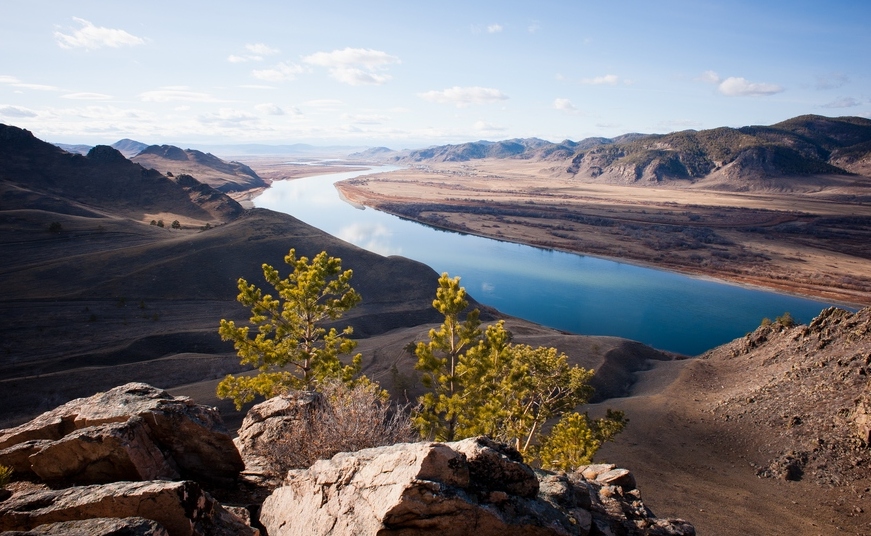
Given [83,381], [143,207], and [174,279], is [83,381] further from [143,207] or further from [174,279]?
[143,207]

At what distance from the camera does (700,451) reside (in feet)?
75.9

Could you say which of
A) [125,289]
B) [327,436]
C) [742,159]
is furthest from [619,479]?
[742,159]

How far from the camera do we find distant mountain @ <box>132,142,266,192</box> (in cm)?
14773

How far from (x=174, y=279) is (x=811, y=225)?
364 feet

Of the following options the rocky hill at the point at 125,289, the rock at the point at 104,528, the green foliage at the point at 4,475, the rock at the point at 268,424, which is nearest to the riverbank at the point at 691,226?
the rocky hill at the point at 125,289

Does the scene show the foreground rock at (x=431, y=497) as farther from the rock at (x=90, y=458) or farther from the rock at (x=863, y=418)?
the rock at (x=863, y=418)

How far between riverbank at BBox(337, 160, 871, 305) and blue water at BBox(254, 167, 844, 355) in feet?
16.4

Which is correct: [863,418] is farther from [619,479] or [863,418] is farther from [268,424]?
[268,424]

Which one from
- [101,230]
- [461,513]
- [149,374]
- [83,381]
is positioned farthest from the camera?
[101,230]

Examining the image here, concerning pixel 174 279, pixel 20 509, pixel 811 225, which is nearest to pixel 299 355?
pixel 20 509

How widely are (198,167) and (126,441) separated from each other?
17722 cm

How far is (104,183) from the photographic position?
3282 inches

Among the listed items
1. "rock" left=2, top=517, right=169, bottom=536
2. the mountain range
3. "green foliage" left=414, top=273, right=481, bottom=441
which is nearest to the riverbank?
the mountain range

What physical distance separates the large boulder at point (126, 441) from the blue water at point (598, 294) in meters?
44.4
